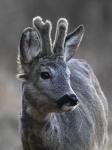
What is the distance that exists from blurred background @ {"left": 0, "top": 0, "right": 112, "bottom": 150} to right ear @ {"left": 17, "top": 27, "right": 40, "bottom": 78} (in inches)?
409

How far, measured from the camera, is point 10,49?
3012cm

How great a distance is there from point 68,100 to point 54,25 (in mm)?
17962

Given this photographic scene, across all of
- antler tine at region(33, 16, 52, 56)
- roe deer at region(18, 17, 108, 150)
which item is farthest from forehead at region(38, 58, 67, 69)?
antler tine at region(33, 16, 52, 56)

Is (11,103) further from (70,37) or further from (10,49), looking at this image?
(70,37)

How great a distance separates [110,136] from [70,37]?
7.75 metres

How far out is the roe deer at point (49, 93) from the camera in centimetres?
1422

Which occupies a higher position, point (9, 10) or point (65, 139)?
point (9, 10)

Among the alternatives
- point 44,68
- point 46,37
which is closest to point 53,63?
point 44,68

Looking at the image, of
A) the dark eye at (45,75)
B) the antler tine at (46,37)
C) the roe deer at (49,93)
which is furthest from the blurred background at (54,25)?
the dark eye at (45,75)

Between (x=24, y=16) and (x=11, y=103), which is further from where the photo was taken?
(x=24, y=16)

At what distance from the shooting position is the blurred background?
26734mm

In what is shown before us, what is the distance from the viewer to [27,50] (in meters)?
14.6

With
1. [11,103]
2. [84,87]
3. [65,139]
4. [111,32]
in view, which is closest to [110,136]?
[11,103]

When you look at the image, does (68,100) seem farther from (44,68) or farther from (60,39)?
(60,39)
